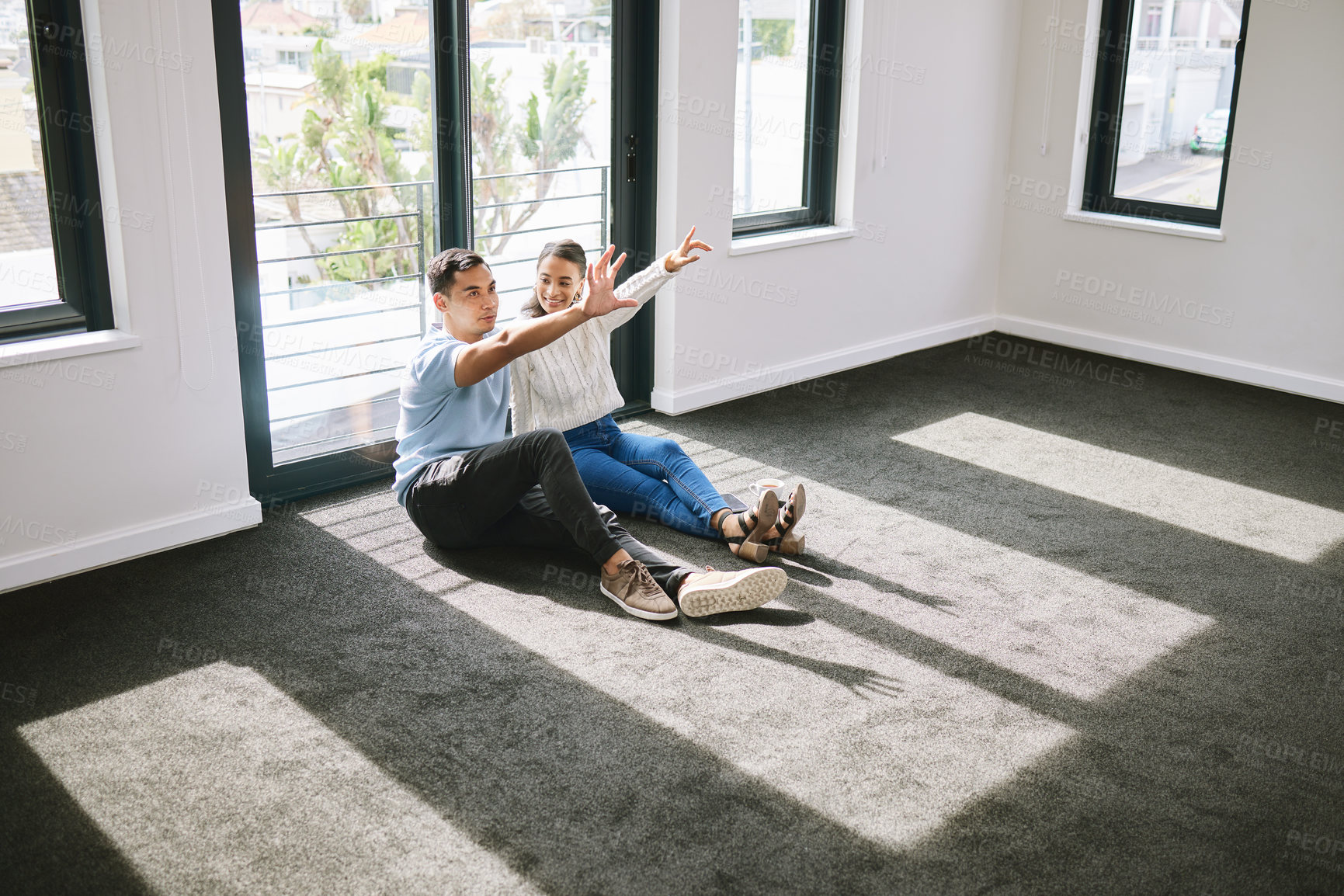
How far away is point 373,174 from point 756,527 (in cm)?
164

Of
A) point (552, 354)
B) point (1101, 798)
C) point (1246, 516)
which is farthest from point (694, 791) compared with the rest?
point (1246, 516)

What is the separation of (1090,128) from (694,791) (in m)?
4.29

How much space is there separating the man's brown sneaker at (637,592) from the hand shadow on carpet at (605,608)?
28mm

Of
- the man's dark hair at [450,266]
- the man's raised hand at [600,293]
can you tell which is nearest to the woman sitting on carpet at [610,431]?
the man's dark hair at [450,266]

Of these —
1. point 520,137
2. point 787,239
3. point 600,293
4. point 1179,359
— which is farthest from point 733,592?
point 1179,359

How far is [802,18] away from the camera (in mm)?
4742

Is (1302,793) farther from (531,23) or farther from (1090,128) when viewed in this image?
(1090,128)

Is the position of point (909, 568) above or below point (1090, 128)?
below

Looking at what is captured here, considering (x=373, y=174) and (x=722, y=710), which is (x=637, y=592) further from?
(x=373, y=174)

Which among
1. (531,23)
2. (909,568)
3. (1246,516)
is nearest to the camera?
(909,568)

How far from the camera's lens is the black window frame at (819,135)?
478 cm

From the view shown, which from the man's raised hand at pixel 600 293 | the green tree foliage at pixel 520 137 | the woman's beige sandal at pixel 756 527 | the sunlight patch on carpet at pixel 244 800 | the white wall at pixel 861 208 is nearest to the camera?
the sunlight patch on carpet at pixel 244 800

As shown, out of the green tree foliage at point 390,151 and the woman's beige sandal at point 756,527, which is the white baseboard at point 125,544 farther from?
the woman's beige sandal at point 756,527

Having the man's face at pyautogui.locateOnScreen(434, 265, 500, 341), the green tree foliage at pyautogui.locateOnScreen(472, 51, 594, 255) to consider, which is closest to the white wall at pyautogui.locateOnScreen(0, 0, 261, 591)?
the man's face at pyautogui.locateOnScreen(434, 265, 500, 341)
